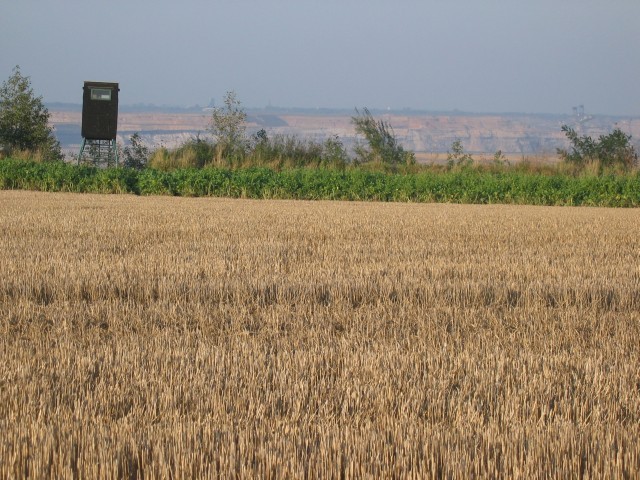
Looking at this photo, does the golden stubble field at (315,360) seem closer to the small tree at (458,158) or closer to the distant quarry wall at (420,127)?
the small tree at (458,158)

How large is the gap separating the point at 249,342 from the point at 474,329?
1811 millimetres

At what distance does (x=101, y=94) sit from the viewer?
3559 centimetres

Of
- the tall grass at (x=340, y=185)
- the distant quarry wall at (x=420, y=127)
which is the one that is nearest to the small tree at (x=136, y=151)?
the tall grass at (x=340, y=185)

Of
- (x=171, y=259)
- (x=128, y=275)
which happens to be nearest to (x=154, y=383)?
(x=128, y=275)

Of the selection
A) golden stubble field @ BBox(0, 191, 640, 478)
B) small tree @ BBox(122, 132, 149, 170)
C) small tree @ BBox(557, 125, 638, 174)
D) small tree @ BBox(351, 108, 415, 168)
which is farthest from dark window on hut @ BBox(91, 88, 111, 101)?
golden stubble field @ BBox(0, 191, 640, 478)

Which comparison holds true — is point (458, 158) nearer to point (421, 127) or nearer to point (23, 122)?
point (23, 122)

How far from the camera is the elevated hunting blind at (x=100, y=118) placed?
35.2 meters

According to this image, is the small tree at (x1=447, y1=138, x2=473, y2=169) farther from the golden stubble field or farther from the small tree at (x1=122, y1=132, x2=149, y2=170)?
the golden stubble field

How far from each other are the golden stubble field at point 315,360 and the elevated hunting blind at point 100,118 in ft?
80.7

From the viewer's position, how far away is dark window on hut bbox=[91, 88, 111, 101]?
35.4 m

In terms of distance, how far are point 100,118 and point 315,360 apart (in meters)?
32.3

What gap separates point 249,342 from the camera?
5590 millimetres

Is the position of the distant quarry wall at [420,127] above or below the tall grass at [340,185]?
above

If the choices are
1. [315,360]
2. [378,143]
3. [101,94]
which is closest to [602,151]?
[378,143]
